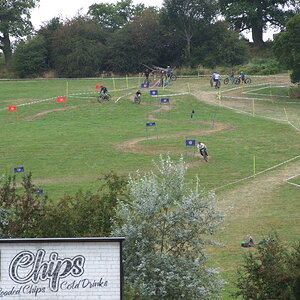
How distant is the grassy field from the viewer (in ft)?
107

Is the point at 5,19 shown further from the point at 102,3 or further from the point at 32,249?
the point at 32,249

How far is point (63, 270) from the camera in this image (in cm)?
1670

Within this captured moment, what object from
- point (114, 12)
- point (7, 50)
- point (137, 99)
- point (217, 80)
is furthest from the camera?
point (114, 12)

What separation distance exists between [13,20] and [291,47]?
35.7 m

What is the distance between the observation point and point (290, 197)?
3359 cm

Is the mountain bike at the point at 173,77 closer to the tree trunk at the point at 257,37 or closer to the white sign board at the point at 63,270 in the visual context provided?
the tree trunk at the point at 257,37

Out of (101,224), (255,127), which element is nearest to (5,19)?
(255,127)

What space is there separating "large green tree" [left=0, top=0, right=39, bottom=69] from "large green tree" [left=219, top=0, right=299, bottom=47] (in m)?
23.0

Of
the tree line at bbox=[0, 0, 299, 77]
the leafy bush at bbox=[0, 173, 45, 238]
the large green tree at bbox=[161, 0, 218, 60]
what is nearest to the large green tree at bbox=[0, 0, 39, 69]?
the tree line at bbox=[0, 0, 299, 77]

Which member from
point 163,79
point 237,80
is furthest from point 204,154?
point 237,80

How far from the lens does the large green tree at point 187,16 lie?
254 feet

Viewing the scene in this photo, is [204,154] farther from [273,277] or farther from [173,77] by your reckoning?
[173,77]

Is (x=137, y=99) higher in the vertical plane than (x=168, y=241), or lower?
lower

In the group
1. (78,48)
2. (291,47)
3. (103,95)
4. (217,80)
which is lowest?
(103,95)
